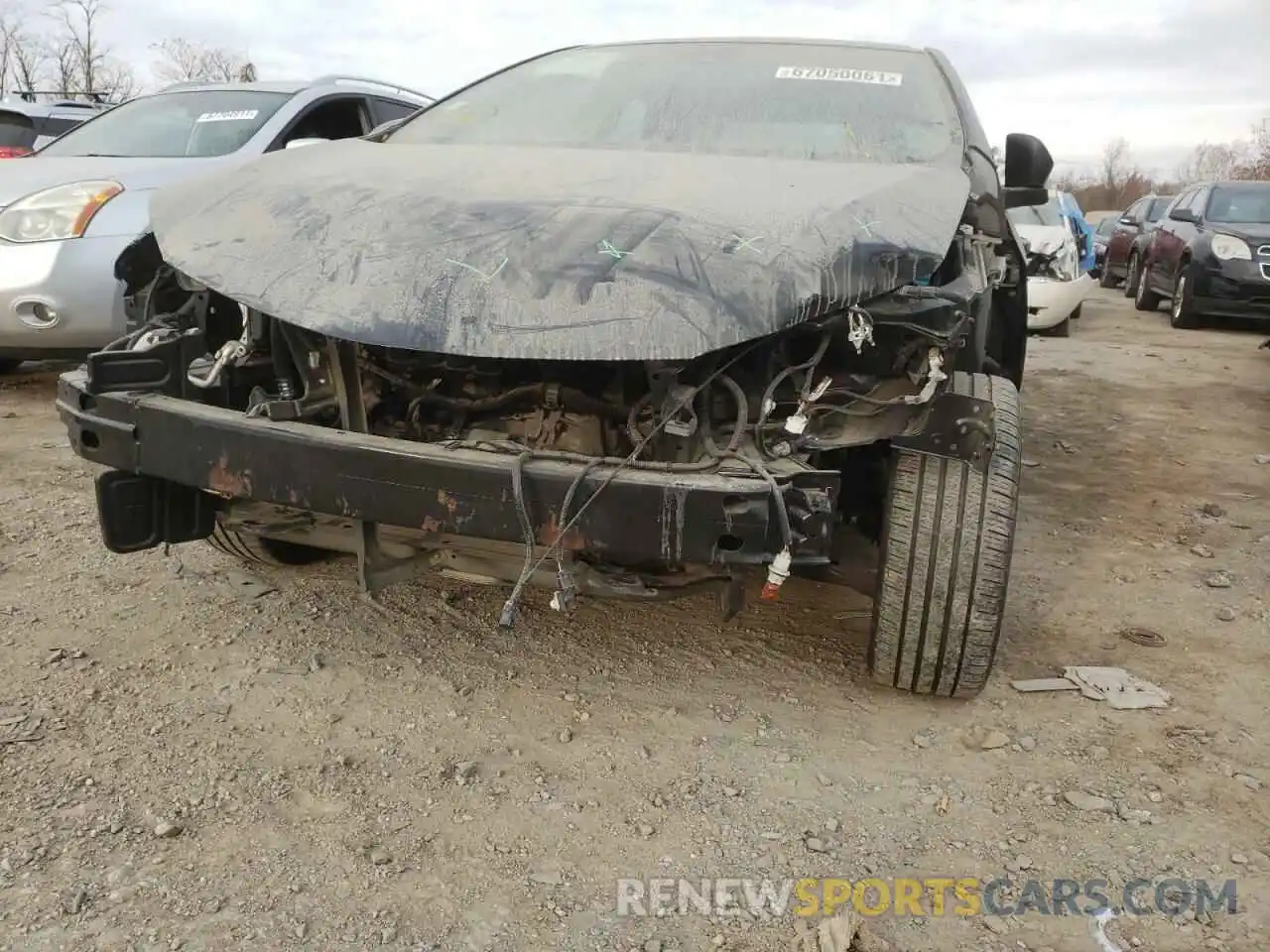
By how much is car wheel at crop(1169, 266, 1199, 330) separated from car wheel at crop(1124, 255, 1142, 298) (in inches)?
112

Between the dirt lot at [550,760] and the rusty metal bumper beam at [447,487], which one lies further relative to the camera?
the rusty metal bumper beam at [447,487]

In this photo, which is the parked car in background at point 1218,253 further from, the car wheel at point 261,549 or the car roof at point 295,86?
the car wheel at point 261,549

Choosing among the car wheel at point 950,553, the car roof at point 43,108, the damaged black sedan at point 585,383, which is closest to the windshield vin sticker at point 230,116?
the car roof at point 43,108

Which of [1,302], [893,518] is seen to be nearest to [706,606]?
[893,518]

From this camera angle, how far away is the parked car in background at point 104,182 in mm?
4426

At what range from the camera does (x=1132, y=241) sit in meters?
14.0

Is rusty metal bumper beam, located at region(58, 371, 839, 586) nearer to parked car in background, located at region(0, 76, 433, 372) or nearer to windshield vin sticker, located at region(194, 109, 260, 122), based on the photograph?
parked car in background, located at region(0, 76, 433, 372)

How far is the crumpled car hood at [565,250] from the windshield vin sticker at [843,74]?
34.7 inches

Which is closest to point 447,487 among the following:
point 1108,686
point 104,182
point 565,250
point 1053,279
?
point 565,250

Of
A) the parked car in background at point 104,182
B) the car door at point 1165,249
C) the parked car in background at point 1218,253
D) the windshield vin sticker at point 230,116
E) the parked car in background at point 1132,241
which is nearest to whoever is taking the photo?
the parked car in background at point 104,182

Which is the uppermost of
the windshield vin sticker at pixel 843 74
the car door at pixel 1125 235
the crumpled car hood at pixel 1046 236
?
the windshield vin sticker at pixel 843 74

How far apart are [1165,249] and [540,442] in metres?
11.1

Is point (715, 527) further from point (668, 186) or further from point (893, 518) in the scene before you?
point (668, 186)

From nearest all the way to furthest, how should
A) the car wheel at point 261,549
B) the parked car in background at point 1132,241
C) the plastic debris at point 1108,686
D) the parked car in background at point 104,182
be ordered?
the plastic debris at point 1108,686
the car wheel at point 261,549
the parked car in background at point 104,182
the parked car in background at point 1132,241
